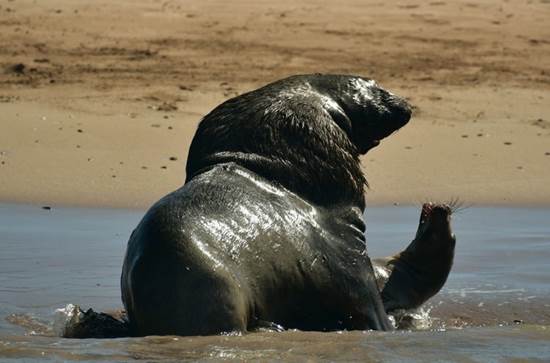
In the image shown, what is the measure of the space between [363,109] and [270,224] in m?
1.14

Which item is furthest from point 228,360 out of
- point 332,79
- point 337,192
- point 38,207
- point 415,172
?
point 415,172

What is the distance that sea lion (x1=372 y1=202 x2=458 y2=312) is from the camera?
7.26 m

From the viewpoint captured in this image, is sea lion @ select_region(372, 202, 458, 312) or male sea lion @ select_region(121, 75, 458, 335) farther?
sea lion @ select_region(372, 202, 458, 312)

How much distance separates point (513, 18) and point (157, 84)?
6046 mm

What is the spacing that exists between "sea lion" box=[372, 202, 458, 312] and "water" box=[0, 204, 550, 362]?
0.17 metres

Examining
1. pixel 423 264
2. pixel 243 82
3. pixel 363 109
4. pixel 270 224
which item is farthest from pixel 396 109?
pixel 243 82

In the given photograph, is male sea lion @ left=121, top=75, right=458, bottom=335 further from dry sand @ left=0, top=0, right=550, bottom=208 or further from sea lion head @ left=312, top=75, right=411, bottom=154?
dry sand @ left=0, top=0, right=550, bottom=208

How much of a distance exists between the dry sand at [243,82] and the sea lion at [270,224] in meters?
4.03

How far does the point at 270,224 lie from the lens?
6.22 m

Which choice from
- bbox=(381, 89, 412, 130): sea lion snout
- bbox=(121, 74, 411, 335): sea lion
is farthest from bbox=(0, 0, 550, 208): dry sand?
bbox=(121, 74, 411, 335): sea lion

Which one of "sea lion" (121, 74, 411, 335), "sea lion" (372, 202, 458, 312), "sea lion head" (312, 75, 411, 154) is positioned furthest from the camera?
"sea lion" (372, 202, 458, 312)

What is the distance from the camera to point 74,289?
8.00 metres

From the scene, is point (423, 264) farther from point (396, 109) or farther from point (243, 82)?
point (243, 82)

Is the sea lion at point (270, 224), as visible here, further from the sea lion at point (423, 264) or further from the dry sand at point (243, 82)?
the dry sand at point (243, 82)
